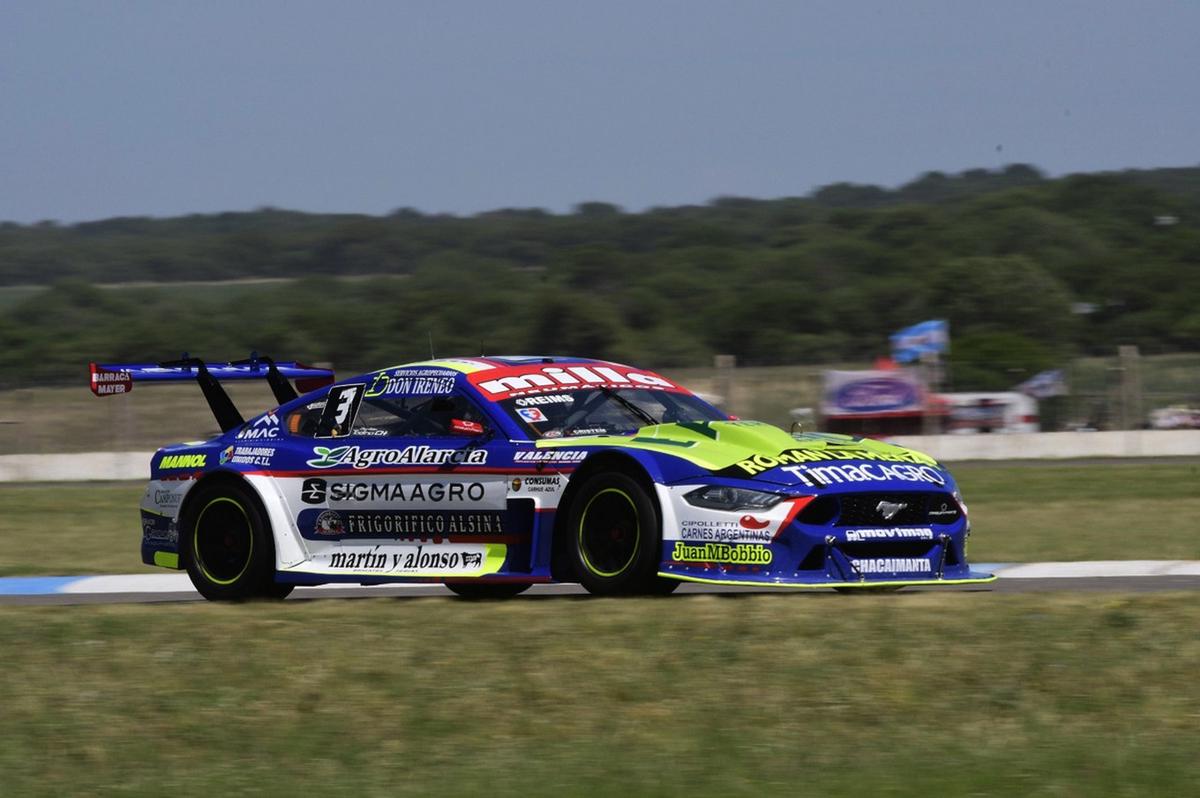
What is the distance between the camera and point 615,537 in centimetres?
781

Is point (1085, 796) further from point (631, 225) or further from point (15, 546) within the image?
point (631, 225)

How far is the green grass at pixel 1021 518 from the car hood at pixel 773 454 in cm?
501

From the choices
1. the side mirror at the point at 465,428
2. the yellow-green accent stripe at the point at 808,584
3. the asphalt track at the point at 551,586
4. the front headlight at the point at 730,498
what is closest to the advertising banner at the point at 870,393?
the asphalt track at the point at 551,586

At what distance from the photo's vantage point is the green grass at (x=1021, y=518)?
44.7 feet

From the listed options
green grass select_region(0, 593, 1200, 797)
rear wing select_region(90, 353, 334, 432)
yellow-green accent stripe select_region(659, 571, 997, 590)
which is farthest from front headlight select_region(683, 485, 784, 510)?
rear wing select_region(90, 353, 334, 432)

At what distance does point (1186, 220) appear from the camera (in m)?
70.4

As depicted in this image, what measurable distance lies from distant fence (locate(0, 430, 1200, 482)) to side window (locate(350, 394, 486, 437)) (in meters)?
17.8

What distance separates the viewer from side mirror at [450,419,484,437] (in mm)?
8492

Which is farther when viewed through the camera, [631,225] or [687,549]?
[631,225]

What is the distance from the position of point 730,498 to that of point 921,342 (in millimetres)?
23644

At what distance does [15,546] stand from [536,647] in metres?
11.1

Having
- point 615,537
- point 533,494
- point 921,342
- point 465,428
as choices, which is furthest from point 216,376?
point 921,342

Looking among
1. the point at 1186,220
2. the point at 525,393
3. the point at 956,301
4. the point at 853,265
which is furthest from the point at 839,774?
the point at 1186,220

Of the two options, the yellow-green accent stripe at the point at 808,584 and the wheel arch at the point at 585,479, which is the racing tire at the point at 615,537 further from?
the yellow-green accent stripe at the point at 808,584
